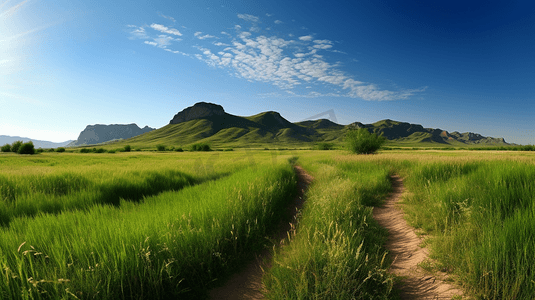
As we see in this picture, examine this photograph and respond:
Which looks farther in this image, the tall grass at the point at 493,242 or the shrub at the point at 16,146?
the shrub at the point at 16,146

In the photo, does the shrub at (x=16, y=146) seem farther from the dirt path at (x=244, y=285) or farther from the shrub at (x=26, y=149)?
the dirt path at (x=244, y=285)

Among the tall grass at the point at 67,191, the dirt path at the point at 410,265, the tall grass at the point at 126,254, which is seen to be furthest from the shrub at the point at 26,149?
the dirt path at the point at 410,265

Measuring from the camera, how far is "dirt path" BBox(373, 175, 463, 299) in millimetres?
3136

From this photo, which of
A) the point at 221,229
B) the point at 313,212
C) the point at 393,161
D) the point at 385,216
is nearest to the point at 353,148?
the point at 393,161

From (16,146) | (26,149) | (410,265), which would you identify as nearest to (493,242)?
(410,265)

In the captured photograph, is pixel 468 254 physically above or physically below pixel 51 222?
below

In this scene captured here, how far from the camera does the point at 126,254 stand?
2850 mm

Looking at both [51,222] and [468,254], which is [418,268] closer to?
[468,254]

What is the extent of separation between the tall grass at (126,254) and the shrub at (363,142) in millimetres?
31740

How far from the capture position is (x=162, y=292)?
2762 mm

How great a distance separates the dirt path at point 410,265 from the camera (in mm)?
3136

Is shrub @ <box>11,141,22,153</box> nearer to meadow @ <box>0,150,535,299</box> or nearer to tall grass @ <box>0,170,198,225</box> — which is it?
tall grass @ <box>0,170,198,225</box>

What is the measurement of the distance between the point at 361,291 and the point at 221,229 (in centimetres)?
249

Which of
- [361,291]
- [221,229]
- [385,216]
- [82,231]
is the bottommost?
[385,216]
